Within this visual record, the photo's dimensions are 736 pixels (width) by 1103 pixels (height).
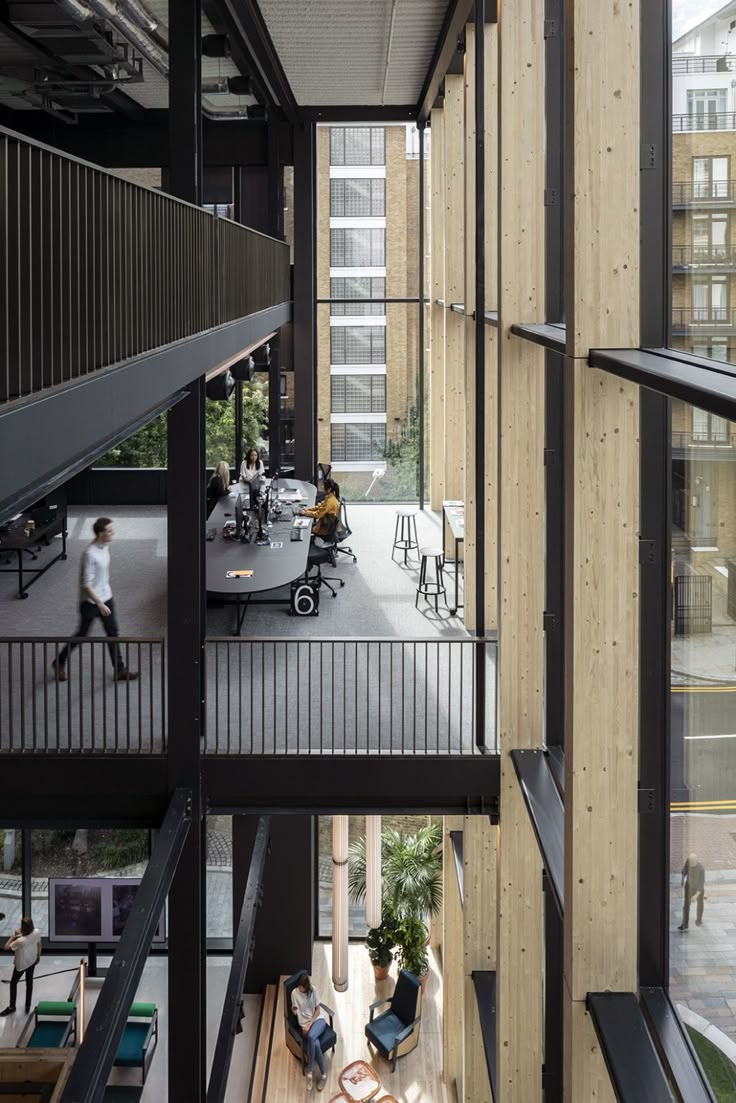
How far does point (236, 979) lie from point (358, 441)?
10228mm

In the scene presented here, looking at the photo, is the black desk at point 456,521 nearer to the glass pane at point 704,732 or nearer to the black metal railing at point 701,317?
the glass pane at point 704,732

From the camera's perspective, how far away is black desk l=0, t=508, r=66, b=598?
12.8m

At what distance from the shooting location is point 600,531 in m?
4.70

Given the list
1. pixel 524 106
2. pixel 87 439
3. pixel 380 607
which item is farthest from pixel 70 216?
pixel 380 607

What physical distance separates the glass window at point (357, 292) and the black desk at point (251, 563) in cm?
495

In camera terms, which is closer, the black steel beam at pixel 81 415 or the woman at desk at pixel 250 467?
the black steel beam at pixel 81 415

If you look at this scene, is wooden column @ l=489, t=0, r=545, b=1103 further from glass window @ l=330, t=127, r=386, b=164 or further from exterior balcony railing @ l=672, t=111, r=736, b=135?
glass window @ l=330, t=127, r=386, b=164

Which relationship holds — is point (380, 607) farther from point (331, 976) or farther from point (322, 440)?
point (322, 440)

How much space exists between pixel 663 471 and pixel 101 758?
512 centimetres

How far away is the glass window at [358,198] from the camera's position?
17.6 m

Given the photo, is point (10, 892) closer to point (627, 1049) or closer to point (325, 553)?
point (325, 553)

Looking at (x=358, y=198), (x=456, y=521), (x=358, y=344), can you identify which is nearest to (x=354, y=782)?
(x=456, y=521)

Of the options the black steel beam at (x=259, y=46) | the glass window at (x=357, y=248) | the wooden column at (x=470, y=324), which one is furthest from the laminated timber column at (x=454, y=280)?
the glass window at (x=357, y=248)

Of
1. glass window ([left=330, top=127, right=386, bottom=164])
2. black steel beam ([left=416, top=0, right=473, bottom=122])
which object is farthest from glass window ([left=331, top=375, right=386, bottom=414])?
black steel beam ([left=416, top=0, right=473, bottom=122])
